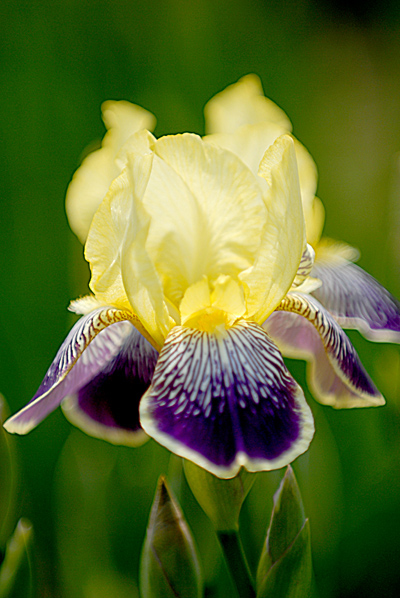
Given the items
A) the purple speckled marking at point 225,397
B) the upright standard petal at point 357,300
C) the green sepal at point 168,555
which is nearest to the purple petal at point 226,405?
the purple speckled marking at point 225,397

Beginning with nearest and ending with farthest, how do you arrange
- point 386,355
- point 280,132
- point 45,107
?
point 280,132, point 386,355, point 45,107

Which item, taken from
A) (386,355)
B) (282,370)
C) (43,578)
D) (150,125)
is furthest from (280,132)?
(43,578)

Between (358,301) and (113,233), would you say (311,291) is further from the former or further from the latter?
(113,233)

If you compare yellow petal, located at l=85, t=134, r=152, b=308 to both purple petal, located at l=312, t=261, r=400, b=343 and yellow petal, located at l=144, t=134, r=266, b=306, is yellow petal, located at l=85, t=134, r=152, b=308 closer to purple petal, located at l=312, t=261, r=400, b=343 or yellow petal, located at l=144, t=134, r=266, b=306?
yellow petal, located at l=144, t=134, r=266, b=306

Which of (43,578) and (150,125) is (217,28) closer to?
(150,125)

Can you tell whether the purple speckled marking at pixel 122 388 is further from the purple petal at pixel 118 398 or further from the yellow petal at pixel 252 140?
the yellow petal at pixel 252 140

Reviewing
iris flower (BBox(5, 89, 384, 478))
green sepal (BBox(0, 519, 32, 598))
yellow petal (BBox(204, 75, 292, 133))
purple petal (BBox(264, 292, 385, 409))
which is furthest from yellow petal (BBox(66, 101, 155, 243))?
green sepal (BBox(0, 519, 32, 598))
